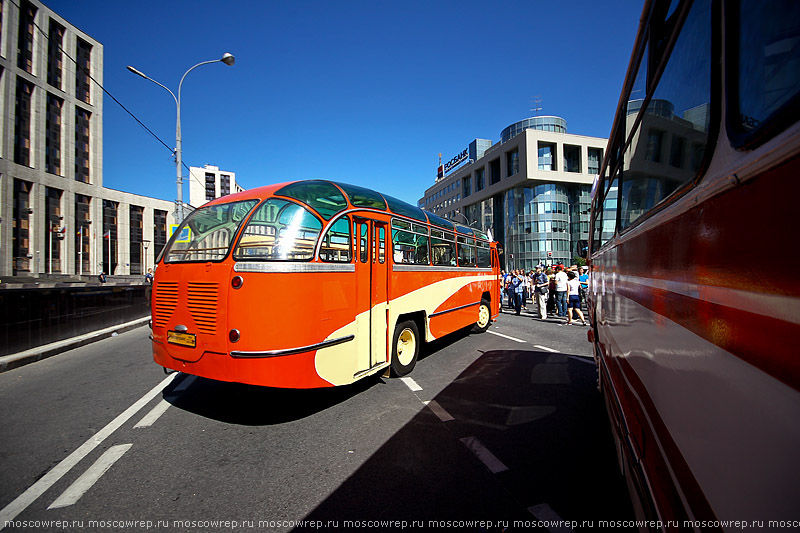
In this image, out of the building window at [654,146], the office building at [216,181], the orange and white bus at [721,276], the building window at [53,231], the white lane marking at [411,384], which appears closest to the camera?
the orange and white bus at [721,276]

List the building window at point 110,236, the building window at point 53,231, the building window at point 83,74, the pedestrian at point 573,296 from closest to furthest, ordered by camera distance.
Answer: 1. the pedestrian at point 573,296
2. the building window at point 53,231
3. the building window at point 83,74
4. the building window at point 110,236

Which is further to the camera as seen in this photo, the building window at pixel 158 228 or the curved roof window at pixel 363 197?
the building window at pixel 158 228

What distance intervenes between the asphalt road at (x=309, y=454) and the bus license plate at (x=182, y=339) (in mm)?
888

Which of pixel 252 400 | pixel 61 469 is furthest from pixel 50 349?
pixel 61 469

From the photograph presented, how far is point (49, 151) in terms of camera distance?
1662 inches

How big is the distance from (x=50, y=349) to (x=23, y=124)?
47907 millimetres

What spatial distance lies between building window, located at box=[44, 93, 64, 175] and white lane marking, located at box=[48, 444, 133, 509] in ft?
181

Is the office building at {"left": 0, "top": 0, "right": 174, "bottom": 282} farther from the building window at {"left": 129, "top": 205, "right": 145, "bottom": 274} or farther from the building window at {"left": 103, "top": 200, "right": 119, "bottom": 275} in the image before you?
the building window at {"left": 129, "top": 205, "right": 145, "bottom": 274}

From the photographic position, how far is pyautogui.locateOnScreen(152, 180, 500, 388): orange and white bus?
3779 millimetres

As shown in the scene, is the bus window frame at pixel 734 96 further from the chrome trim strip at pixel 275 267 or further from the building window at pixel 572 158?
the building window at pixel 572 158

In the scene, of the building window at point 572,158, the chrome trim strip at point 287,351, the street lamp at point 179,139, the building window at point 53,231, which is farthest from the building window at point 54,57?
the building window at point 572,158

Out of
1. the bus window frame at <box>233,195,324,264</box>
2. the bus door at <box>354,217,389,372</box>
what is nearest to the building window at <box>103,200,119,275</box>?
the bus window frame at <box>233,195,324,264</box>

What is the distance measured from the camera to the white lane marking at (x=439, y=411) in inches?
163

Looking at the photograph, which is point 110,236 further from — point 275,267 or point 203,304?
point 275,267
